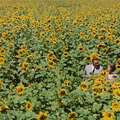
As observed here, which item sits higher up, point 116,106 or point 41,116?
point 116,106

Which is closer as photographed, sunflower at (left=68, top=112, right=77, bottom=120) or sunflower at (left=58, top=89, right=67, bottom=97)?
sunflower at (left=68, top=112, right=77, bottom=120)

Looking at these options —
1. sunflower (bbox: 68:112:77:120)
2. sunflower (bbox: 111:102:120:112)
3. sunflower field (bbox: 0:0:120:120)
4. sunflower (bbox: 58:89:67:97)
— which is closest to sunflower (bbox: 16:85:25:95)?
sunflower field (bbox: 0:0:120:120)

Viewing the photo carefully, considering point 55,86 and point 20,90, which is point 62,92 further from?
point 55,86

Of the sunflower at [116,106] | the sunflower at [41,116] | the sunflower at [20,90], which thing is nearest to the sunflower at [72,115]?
the sunflower at [41,116]

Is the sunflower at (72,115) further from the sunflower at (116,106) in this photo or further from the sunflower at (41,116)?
the sunflower at (116,106)

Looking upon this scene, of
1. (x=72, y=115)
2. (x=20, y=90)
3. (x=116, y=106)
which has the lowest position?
(x=72, y=115)

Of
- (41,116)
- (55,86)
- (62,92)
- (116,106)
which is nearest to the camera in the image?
(41,116)

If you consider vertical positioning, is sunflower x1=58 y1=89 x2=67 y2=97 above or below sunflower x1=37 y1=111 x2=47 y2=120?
above

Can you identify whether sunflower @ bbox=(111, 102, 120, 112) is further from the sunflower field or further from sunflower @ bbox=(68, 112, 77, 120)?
sunflower @ bbox=(68, 112, 77, 120)

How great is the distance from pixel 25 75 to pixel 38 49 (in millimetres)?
1377

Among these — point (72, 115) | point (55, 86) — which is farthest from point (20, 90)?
point (72, 115)

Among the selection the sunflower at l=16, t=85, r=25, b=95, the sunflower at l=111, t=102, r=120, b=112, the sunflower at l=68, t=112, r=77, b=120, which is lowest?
the sunflower at l=68, t=112, r=77, b=120

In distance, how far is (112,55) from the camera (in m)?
5.16

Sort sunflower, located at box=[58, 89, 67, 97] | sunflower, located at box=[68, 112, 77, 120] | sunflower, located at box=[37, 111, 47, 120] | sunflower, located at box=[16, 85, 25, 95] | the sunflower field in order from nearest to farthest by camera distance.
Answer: sunflower, located at box=[37, 111, 47, 120]
sunflower, located at box=[68, 112, 77, 120]
the sunflower field
sunflower, located at box=[58, 89, 67, 97]
sunflower, located at box=[16, 85, 25, 95]
